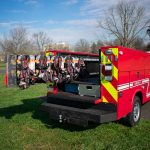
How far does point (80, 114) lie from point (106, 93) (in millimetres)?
736

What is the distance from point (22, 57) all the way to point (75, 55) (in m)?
1.74

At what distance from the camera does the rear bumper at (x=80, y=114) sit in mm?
4812

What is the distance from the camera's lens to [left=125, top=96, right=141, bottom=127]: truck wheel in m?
5.64

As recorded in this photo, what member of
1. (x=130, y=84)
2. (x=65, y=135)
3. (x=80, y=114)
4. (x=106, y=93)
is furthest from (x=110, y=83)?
(x=65, y=135)

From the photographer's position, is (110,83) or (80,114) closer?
(110,83)

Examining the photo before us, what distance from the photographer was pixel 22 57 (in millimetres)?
5203

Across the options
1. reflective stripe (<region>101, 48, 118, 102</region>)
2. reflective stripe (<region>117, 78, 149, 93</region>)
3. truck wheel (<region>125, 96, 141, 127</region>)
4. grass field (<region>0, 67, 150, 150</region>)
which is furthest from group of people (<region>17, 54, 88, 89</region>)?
truck wheel (<region>125, 96, 141, 127</region>)

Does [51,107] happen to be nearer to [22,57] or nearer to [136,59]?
[22,57]

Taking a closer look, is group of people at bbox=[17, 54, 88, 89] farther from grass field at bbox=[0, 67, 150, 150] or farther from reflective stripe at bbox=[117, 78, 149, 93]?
reflective stripe at bbox=[117, 78, 149, 93]

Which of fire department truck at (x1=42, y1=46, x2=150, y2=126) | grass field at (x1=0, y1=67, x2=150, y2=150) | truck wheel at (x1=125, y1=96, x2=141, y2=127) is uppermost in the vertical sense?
fire department truck at (x1=42, y1=46, x2=150, y2=126)

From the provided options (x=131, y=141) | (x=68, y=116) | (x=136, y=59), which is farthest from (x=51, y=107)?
(x=136, y=59)

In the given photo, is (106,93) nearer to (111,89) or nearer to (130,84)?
(111,89)

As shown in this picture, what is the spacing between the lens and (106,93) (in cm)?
504

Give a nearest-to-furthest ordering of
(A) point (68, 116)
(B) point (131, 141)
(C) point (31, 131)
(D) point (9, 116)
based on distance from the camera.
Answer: (B) point (131, 141) → (A) point (68, 116) → (C) point (31, 131) → (D) point (9, 116)
